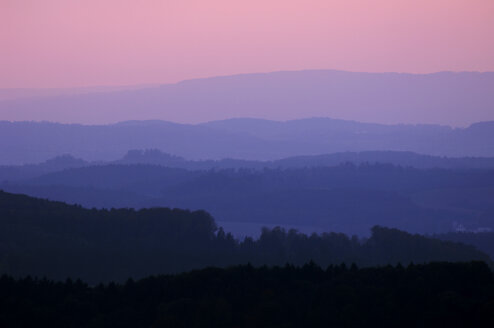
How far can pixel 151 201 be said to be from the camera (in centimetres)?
17425

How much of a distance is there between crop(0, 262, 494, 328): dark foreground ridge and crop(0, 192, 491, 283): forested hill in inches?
930

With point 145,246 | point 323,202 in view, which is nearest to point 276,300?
point 145,246

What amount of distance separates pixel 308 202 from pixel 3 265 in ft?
398

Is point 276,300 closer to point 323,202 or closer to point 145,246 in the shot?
point 145,246

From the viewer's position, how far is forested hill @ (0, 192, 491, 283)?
61794 mm

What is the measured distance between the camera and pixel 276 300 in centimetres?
3173

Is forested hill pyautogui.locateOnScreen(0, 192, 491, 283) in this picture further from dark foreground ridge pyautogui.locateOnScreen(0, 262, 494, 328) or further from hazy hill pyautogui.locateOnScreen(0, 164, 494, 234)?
hazy hill pyautogui.locateOnScreen(0, 164, 494, 234)

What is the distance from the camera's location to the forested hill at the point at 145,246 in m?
61.8

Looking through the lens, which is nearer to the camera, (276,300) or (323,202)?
(276,300)

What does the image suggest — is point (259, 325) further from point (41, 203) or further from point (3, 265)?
point (41, 203)

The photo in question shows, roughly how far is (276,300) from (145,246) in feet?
136

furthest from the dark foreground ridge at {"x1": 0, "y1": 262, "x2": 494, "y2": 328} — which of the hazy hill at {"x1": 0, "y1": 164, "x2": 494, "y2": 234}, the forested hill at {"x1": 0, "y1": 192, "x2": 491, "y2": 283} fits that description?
the hazy hill at {"x1": 0, "y1": 164, "x2": 494, "y2": 234}

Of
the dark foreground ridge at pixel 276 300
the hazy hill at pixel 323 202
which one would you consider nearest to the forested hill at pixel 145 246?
the dark foreground ridge at pixel 276 300

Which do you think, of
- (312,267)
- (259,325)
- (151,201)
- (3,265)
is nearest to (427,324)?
(259,325)
